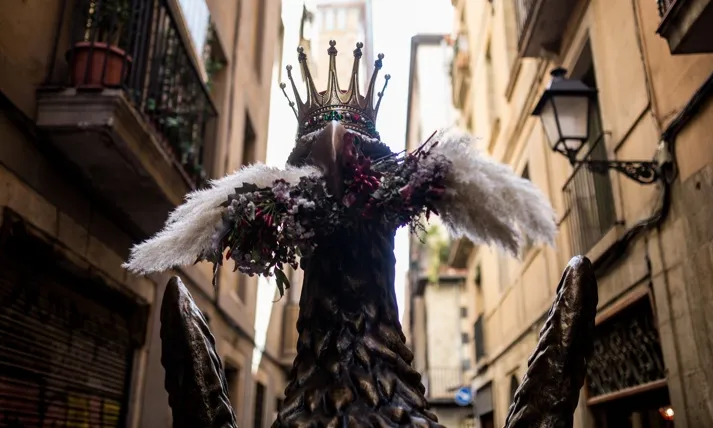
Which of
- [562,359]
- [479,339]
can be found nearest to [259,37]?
[479,339]

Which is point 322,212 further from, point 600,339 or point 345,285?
point 600,339

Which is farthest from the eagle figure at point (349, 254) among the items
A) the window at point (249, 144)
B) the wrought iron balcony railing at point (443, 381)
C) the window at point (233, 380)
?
the wrought iron balcony railing at point (443, 381)

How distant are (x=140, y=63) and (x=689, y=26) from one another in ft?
13.6

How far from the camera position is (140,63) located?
562 centimetres

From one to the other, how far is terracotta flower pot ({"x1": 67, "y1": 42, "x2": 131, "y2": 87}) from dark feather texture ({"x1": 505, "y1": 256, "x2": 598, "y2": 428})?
408 cm

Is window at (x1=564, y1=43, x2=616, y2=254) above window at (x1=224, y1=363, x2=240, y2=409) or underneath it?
above

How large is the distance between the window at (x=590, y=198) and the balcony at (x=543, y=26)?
574mm

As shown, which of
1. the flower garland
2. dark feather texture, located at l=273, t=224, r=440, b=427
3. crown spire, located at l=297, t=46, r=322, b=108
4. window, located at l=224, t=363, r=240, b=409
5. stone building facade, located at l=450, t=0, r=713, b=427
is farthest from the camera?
window, located at l=224, t=363, r=240, b=409

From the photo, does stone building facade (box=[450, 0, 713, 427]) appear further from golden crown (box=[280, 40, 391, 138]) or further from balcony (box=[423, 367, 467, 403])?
balcony (box=[423, 367, 467, 403])

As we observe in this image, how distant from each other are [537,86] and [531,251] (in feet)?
7.88

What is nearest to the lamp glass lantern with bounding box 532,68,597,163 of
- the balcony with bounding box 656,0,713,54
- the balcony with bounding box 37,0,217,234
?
the balcony with bounding box 656,0,713,54

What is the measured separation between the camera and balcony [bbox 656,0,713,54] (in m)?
3.57

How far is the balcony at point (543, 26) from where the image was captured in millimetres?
7465

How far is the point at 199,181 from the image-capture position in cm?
770
